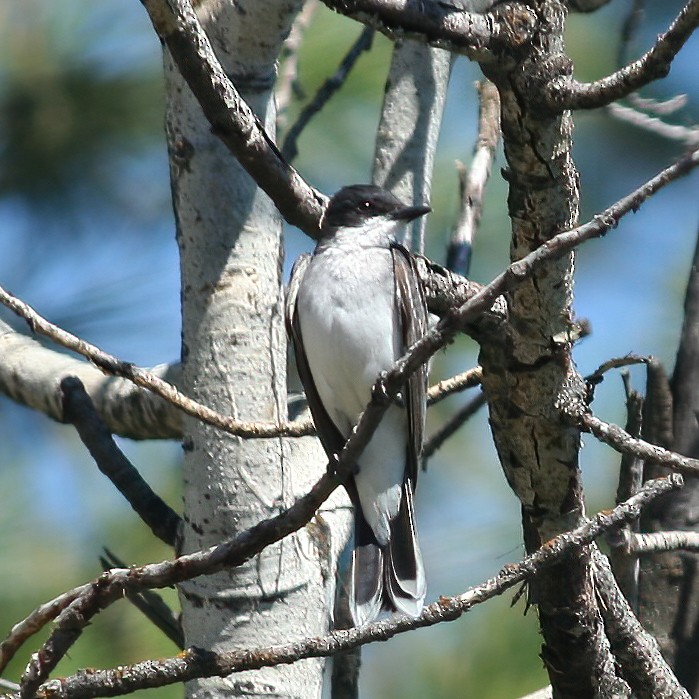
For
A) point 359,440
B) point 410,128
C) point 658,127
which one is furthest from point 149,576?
point 410,128

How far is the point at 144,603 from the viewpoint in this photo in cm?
316

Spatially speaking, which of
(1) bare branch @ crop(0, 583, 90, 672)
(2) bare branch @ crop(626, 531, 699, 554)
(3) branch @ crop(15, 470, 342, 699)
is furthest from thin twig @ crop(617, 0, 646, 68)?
(1) bare branch @ crop(0, 583, 90, 672)

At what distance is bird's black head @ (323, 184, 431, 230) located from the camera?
3484mm

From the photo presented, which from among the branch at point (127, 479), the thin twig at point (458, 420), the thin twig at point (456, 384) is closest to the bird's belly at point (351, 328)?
the thin twig at point (456, 384)

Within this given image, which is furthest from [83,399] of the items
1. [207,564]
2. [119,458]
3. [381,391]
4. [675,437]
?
[675,437]

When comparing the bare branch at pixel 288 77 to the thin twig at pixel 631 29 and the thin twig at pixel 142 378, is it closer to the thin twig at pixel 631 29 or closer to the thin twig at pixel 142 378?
the thin twig at pixel 631 29

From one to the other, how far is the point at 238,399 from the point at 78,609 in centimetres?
97

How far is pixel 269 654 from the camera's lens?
7.09 ft

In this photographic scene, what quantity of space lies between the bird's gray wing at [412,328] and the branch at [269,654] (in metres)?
0.94

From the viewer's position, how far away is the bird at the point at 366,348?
3.14m

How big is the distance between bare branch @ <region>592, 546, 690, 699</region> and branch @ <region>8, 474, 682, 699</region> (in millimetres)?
459

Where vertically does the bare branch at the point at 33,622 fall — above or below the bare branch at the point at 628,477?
below

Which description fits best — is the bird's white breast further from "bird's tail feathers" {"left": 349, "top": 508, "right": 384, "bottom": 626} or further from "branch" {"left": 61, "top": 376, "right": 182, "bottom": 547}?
"branch" {"left": 61, "top": 376, "right": 182, "bottom": 547}

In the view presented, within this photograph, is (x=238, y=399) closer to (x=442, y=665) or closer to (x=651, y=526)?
(x=651, y=526)
